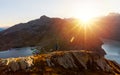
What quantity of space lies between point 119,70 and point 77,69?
15481 mm

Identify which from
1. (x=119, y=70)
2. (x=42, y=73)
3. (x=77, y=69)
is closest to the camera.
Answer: (x=42, y=73)

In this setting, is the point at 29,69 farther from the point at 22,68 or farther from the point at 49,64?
the point at 49,64

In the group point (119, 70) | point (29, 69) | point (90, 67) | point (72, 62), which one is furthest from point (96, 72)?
point (29, 69)

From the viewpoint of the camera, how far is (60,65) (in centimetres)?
6112

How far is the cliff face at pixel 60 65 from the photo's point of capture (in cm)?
5713

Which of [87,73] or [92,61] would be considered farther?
[92,61]

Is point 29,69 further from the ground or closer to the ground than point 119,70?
further from the ground

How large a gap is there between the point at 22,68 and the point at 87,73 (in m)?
15.9

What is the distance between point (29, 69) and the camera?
188 feet

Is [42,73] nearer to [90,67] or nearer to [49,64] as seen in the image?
[49,64]

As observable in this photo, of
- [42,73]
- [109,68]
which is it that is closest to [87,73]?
[109,68]

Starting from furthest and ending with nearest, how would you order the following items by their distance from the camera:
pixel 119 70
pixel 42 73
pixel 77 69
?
pixel 119 70 → pixel 77 69 → pixel 42 73

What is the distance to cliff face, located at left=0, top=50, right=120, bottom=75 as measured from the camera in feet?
187

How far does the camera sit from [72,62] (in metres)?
62.6
